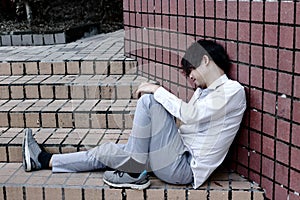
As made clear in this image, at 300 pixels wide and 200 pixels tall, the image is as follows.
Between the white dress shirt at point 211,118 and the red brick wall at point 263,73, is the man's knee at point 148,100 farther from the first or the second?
the red brick wall at point 263,73

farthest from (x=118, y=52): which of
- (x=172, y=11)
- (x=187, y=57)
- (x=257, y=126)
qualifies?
(x=257, y=126)

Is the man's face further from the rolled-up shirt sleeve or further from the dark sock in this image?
the dark sock

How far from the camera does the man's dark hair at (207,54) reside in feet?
10.8

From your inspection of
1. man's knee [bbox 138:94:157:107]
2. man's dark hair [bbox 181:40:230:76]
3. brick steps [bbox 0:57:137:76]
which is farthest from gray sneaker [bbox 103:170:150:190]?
brick steps [bbox 0:57:137:76]

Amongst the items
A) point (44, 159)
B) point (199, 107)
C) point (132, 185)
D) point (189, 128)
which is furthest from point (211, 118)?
point (44, 159)

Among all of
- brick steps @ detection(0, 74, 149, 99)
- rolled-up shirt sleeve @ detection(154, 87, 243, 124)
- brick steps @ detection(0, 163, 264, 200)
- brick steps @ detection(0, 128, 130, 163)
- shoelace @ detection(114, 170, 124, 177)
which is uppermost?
rolled-up shirt sleeve @ detection(154, 87, 243, 124)

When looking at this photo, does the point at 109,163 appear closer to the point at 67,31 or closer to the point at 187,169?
the point at 187,169

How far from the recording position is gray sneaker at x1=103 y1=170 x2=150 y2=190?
3279 millimetres

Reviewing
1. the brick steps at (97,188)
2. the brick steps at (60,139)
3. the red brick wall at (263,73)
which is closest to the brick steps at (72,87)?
the brick steps at (60,139)

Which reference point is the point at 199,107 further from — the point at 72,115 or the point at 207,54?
the point at 72,115

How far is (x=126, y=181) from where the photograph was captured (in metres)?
3.30

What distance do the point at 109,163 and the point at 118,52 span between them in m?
1.82

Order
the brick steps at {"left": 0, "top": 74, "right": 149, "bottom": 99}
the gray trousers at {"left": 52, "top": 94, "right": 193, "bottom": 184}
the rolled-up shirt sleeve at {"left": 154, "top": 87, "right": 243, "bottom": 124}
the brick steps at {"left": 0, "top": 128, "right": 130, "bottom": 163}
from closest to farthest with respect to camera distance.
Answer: the rolled-up shirt sleeve at {"left": 154, "top": 87, "right": 243, "bottom": 124}, the gray trousers at {"left": 52, "top": 94, "right": 193, "bottom": 184}, the brick steps at {"left": 0, "top": 128, "right": 130, "bottom": 163}, the brick steps at {"left": 0, "top": 74, "right": 149, "bottom": 99}

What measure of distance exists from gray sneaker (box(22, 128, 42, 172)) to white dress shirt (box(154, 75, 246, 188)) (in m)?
0.97
